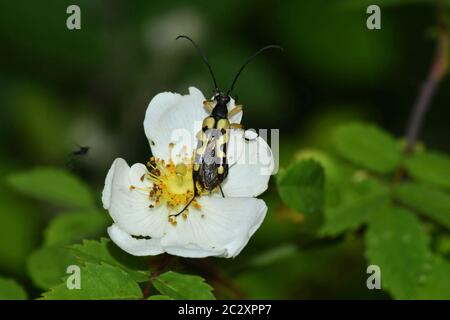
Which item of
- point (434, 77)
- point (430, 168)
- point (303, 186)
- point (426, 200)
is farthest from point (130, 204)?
point (434, 77)

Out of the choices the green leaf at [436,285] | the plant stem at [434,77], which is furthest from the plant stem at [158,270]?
the plant stem at [434,77]

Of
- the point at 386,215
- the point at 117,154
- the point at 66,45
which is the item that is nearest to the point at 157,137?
the point at 386,215

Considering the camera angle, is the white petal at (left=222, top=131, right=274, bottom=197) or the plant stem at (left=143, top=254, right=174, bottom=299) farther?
the white petal at (left=222, top=131, right=274, bottom=197)

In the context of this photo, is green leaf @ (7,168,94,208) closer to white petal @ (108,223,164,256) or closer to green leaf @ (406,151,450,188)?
white petal @ (108,223,164,256)

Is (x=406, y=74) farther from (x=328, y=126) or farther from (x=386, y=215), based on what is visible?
(x=386, y=215)

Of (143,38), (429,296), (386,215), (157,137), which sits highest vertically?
(143,38)

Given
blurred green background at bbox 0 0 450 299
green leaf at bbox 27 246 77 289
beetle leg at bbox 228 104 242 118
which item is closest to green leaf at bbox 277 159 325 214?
beetle leg at bbox 228 104 242 118
